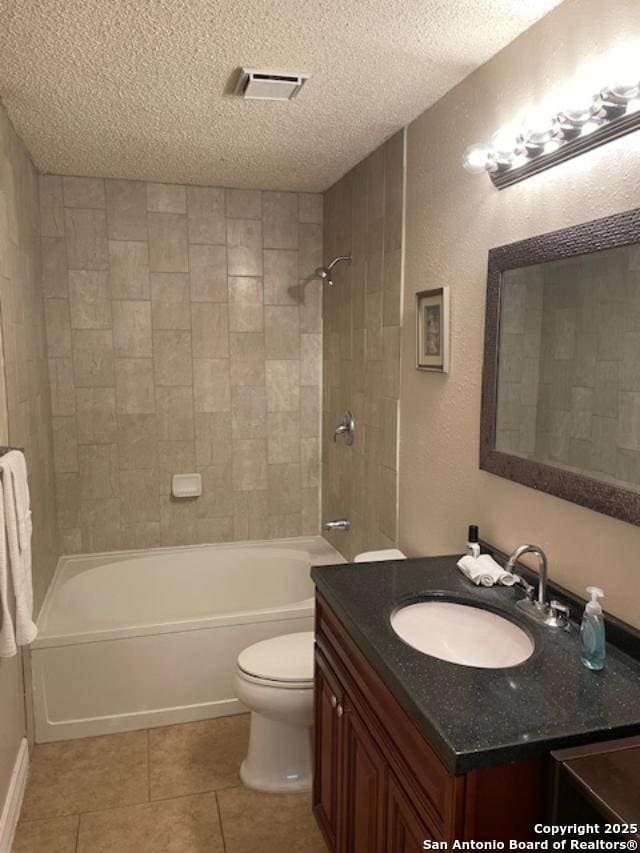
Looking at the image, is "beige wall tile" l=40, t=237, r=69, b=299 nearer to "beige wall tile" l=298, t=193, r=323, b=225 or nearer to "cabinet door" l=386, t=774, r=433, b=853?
"beige wall tile" l=298, t=193, r=323, b=225

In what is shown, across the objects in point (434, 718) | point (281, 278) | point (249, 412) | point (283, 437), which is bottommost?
point (434, 718)

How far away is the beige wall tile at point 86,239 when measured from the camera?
10.6 feet

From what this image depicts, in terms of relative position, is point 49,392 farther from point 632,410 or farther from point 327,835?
point 632,410

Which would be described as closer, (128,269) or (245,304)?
(128,269)

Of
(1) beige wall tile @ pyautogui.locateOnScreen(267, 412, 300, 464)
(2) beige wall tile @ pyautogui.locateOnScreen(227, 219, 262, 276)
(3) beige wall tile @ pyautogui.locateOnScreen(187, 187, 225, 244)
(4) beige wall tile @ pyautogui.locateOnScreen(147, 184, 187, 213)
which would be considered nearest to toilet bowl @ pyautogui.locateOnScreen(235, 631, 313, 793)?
(1) beige wall tile @ pyautogui.locateOnScreen(267, 412, 300, 464)

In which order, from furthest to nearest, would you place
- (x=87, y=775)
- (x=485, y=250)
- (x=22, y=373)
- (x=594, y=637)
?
(x=22, y=373), (x=87, y=775), (x=485, y=250), (x=594, y=637)

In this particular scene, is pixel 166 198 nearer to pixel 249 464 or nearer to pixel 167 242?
pixel 167 242

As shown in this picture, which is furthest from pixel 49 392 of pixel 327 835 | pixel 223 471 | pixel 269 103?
pixel 327 835

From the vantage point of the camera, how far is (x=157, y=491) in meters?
3.52

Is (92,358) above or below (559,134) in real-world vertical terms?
below

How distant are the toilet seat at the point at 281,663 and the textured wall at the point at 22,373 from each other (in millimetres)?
809

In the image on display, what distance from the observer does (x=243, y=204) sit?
3.44m

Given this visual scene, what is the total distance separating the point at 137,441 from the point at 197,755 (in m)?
1.64

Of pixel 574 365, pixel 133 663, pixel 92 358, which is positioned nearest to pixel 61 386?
pixel 92 358
